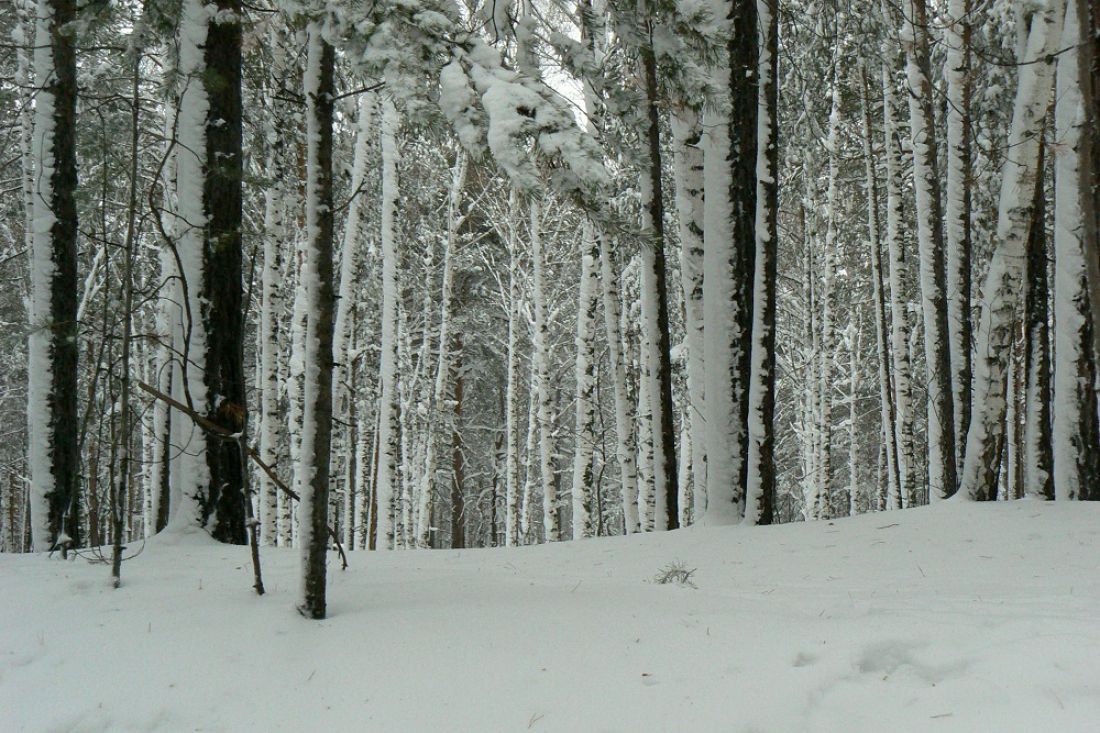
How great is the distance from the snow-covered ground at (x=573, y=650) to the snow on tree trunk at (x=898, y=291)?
19.5 feet

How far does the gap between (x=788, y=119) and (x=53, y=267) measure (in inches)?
360

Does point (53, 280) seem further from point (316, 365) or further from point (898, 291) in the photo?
point (898, 291)

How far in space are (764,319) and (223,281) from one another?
4619 mm

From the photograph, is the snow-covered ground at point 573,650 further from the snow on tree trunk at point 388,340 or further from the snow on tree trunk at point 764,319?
the snow on tree trunk at point 388,340

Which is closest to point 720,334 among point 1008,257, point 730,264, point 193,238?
point 730,264

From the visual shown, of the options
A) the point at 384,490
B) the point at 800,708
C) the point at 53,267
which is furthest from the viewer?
the point at 384,490

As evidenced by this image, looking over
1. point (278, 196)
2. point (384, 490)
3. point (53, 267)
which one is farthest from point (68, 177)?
point (384, 490)

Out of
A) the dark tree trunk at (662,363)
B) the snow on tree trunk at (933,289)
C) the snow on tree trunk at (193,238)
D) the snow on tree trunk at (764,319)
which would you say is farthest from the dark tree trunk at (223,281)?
the snow on tree trunk at (933,289)

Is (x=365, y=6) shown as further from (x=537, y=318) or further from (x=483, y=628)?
(x=537, y=318)

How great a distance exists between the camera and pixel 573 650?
3.29m

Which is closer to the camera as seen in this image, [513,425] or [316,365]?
[316,365]

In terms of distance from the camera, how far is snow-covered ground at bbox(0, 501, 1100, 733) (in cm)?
272

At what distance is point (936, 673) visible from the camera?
279 centimetres

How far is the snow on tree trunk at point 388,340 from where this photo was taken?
421 inches
